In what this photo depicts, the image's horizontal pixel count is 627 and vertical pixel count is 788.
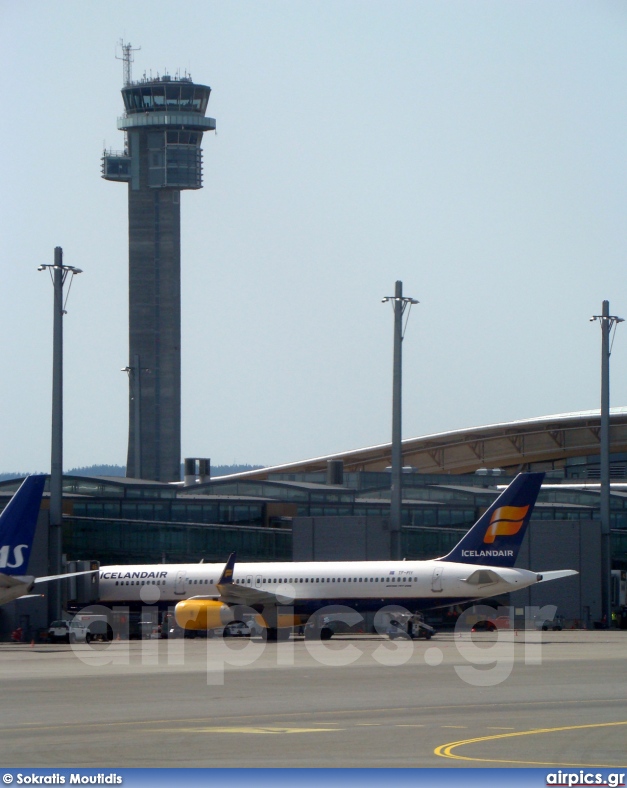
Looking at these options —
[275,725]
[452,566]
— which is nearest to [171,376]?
[452,566]

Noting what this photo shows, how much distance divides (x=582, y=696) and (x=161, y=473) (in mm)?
109473

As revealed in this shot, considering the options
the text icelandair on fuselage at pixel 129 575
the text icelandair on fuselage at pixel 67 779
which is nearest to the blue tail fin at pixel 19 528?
the text icelandair on fuselage at pixel 129 575

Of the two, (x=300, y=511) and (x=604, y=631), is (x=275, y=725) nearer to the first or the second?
(x=604, y=631)

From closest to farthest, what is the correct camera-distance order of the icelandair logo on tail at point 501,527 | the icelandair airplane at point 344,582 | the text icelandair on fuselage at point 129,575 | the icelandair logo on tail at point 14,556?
the icelandair logo on tail at point 14,556 → the icelandair airplane at point 344,582 → the icelandair logo on tail at point 501,527 → the text icelandair on fuselage at point 129,575

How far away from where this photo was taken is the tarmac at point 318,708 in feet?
53.8

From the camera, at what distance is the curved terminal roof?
4419 inches

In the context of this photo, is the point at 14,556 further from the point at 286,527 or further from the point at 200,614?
the point at 286,527

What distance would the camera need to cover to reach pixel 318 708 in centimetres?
2308

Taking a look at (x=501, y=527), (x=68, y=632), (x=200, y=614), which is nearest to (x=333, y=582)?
(x=200, y=614)

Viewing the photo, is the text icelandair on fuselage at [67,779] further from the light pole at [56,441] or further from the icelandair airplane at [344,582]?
the light pole at [56,441]

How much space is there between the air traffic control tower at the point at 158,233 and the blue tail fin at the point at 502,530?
8127 cm

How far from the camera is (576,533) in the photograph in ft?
222

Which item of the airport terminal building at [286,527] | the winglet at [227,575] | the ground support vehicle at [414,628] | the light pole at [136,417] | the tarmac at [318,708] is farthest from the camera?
the light pole at [136,417]

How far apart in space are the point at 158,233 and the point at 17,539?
95106 millimetres
